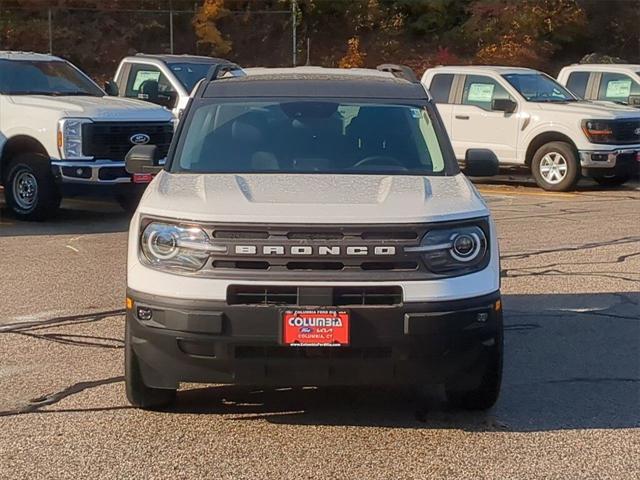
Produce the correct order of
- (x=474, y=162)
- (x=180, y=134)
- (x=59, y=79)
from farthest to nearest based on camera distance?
(x=59, y=79) → (x=474, y=162) → (x=180, y=134)

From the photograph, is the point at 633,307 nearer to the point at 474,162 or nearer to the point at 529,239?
the point at 474,162

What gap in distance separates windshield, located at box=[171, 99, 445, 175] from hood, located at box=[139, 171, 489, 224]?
27 cm

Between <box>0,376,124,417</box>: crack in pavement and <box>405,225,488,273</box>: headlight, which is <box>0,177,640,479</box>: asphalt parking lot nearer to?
<box>0,376,124,417</box>: crack in pavement

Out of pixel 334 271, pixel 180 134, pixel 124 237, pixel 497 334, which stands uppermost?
pixel 180 134

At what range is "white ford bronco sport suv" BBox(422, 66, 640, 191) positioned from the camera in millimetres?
16938

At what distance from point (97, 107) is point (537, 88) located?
7.78m

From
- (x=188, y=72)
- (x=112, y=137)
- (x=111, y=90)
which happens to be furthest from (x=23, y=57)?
(x=188, y=72)

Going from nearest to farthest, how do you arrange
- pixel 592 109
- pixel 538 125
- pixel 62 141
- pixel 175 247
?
pixel 175 247, pixel 62 141, pixel 592 109, pixel 538 125

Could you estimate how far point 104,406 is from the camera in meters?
6.09

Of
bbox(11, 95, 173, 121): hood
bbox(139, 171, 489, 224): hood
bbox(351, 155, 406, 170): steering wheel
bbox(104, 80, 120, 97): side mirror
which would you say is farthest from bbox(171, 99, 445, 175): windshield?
bbox(104, 80, 120, 97): side mirror

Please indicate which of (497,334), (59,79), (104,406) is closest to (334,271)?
(497,334)

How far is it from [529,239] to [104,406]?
707 cm

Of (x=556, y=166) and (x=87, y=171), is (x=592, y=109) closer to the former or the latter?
(x=556, y=166)

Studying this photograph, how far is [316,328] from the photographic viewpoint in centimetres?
523
